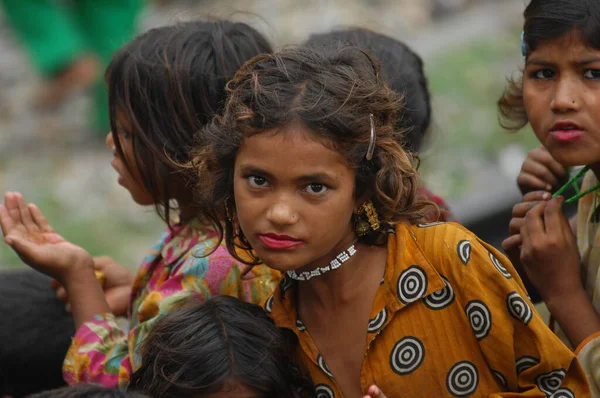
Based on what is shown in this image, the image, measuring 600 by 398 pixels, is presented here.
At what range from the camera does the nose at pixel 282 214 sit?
240 cm

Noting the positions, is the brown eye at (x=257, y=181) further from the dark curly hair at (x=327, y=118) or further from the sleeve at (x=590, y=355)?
the sleeve at (x=590, y=355)

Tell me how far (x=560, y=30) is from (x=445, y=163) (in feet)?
12.7

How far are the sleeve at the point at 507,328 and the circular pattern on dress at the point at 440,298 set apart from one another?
0.10 ft

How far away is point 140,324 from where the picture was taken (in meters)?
2.95

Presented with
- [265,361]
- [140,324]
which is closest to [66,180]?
[140,324]

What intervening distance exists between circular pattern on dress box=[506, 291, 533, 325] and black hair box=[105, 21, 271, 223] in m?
0.99

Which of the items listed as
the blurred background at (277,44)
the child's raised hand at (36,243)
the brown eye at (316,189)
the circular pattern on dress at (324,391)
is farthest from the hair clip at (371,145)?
the blurred background at (277,44)

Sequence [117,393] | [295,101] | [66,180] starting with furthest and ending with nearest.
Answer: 1. [66,180]
2. [295,101]
3. [117,393]

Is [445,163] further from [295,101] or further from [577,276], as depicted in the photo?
[295,101]

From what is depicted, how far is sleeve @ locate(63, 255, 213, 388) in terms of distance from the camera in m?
2.90

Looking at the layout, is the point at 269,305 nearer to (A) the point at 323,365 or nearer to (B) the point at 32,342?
(A) the point at 323,365

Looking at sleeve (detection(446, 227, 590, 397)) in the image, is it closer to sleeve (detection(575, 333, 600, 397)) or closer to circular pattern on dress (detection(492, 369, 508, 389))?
circular pattern on dress (detection(492, 369, 508, 389))

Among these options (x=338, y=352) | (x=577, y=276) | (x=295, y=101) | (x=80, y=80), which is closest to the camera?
(x=295, y=101)

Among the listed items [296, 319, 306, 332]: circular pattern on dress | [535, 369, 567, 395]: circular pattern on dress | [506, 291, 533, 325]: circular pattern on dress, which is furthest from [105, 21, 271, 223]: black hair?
[535, 369, 567, 395]: circular pattern on dress
